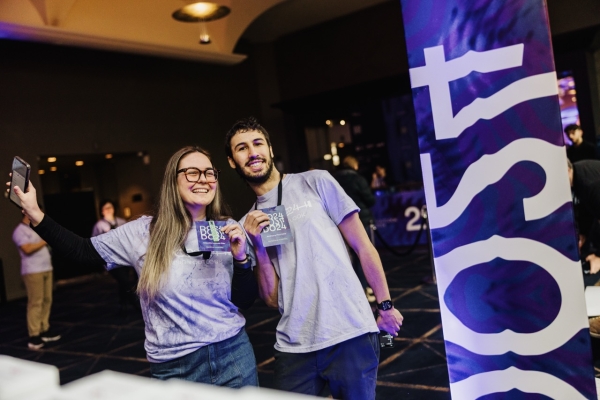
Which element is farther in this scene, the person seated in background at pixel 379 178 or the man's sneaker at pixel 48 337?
the person seated in background at pixel 379 178

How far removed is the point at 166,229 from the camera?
204cm

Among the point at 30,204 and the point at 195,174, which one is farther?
the point at 195,174

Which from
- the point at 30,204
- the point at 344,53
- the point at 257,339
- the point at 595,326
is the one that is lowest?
the point at 257,339

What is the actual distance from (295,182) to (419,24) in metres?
0.74

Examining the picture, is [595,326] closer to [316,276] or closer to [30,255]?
[316,276]

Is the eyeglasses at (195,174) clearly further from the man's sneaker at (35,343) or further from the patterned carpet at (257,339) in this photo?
the man's sneaker at (35,343)

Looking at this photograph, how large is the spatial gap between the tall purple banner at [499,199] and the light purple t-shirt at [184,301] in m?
0.79

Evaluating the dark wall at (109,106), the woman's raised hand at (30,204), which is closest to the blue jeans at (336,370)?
the woman's raised hand at (30,204)

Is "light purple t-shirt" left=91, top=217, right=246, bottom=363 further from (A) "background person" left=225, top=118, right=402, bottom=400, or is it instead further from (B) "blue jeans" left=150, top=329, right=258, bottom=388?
(A) "background person" left=225, top=118, right=402, bottom=400

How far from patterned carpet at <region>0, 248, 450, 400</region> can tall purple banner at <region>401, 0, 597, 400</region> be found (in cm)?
163

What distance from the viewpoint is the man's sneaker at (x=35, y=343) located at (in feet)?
19.0

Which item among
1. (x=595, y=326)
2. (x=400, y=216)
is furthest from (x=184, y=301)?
(x=400, y=216)

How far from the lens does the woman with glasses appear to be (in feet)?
6.42

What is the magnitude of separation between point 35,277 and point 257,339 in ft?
8.82
